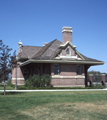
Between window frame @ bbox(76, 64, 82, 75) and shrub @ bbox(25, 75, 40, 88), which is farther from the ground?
window frame @ bbox(76, 64, 82, 75)

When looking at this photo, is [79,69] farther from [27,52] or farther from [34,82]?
[27,52]

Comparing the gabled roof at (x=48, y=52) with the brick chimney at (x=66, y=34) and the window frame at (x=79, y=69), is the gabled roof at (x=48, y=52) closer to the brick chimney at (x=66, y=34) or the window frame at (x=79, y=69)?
the brick chimney at (x=66, y=34)

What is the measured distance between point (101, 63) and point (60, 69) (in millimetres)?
7038

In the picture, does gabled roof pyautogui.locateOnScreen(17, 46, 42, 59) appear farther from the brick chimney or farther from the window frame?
the window frame

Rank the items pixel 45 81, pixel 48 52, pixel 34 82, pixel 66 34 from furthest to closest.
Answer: pixel 48 52, pixel 66 34, pixel 45 81, pixel 34 82

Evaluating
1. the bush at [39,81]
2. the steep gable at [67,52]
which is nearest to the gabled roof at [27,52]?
the steep gable at [67,52]

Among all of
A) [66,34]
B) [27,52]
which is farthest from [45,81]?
[27,52]

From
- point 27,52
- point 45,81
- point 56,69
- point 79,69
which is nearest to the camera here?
point 45,81

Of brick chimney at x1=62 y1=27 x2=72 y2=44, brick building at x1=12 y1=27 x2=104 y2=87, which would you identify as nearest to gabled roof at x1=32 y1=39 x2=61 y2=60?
brick building at x1=12 y1=27 x2=104 y2=87

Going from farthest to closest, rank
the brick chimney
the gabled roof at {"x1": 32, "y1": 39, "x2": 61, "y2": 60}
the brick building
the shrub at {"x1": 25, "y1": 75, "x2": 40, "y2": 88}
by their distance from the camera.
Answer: the brick chimney
the gabled roof at {"x1": 32, "y1": 39, "x2": 61, "y2": 60}
the brick building
the shrub at {"x1": 25, "y1": 75, "x2": 40, "y2": 88}

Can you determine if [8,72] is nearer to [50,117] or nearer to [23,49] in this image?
[50,117]

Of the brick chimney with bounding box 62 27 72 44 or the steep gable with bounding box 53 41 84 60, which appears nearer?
the steep gable with bounding box 53 41 84 60

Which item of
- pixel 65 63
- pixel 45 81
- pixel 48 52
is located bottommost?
pixel 45 81

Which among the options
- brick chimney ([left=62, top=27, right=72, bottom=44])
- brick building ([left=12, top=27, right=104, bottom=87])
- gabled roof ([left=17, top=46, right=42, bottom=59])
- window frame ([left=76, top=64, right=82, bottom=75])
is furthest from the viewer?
gabled roof ([left=17, top=46, right=42, bottom=59])
